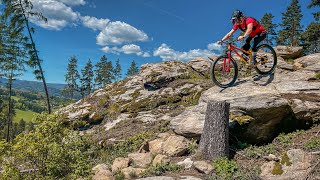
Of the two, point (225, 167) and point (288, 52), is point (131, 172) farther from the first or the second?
point (288, 52)

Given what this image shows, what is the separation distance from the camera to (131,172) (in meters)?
10.5

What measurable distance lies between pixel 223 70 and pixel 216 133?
9.85ft

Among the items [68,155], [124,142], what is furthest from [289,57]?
[68,155]

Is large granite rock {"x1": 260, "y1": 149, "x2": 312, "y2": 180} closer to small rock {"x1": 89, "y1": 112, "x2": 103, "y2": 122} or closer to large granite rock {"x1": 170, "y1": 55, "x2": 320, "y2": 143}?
large granite rock {"x1": 170, "y1": 55, "x2": 320, "y2": 143}

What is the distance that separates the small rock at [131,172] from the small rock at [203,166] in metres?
2.11

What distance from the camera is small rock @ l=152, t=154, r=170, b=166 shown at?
35.6ft

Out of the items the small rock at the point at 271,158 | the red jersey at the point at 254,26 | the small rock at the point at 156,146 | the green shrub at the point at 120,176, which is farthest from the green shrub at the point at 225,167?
the red jersey at the point at 254,26

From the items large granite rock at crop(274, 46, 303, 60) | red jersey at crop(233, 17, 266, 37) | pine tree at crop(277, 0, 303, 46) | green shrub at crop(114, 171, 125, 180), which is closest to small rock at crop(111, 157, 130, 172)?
green shrub at crop(114, 171, 125, 180)

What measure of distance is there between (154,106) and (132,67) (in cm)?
7622

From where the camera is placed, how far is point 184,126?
12.3 meters

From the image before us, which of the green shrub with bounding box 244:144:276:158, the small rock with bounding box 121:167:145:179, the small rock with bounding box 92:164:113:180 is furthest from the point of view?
the small rock with bounding box 92:164:113:180

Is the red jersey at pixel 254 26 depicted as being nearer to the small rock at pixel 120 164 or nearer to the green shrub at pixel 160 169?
the green shrub at pixel 160 169

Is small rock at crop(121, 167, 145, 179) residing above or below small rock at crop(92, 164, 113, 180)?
above

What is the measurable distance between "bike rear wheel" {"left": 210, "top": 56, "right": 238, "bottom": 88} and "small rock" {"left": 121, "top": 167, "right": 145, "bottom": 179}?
4.94 metres
